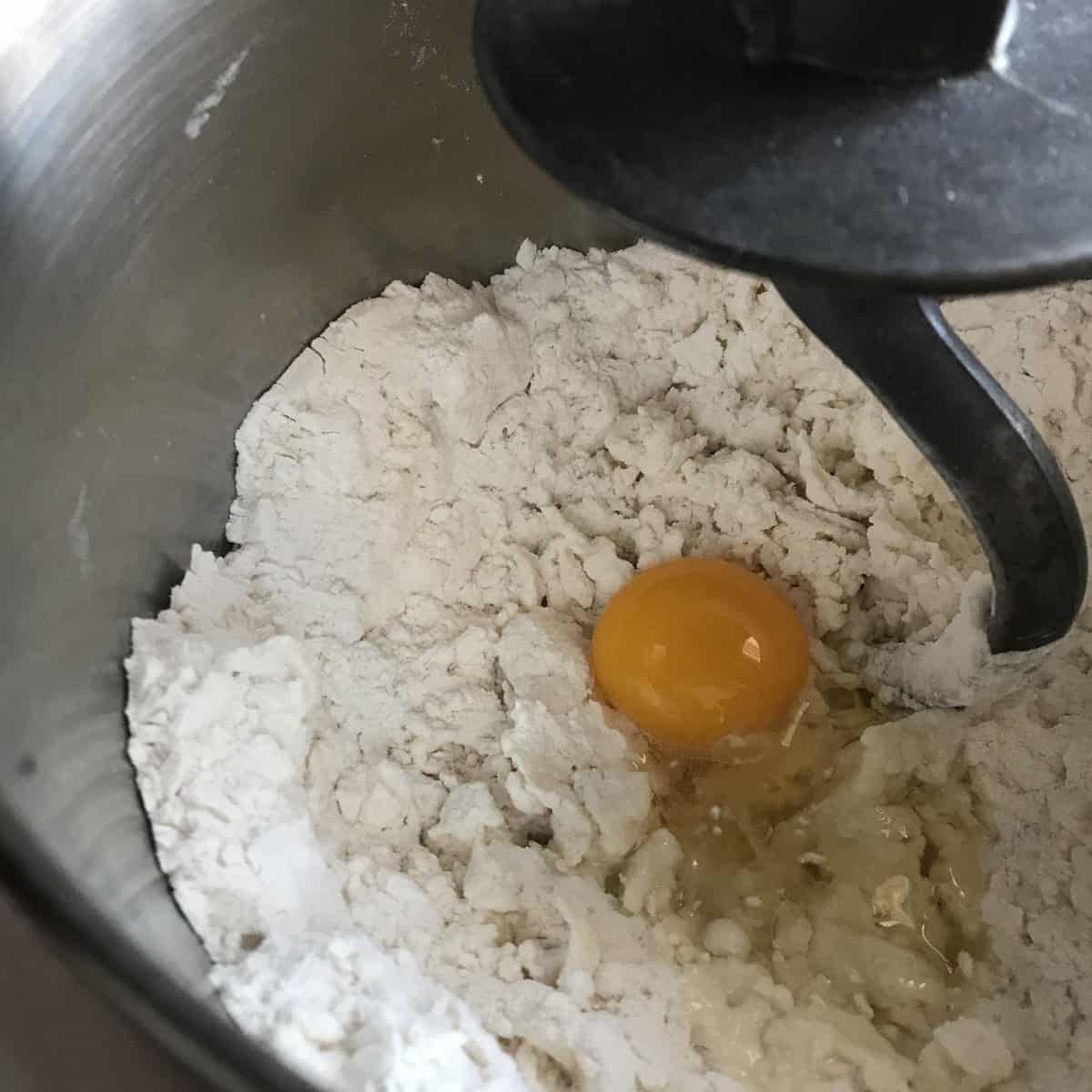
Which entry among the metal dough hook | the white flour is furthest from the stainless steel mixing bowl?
the metal dough hook

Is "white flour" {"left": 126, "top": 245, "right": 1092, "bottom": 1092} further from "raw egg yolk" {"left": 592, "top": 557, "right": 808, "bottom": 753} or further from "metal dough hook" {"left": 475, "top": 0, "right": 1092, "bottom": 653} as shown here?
"metal dough hook" {"left": 475, "top": 0, "right": 1092, "bottom": 653}

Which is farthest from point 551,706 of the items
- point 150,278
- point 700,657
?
point 150,278

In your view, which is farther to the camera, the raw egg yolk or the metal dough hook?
the raw egg yolk

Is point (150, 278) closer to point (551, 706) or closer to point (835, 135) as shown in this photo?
point (551, 706)

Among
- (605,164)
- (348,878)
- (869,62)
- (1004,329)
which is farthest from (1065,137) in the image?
(348,878)

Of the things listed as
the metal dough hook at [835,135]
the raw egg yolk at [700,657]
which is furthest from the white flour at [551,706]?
the metal dough hook at [835,135]

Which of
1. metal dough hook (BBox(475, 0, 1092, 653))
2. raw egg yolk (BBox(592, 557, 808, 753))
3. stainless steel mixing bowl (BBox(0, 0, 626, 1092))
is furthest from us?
raw egg yolk (BBox(592, 557, 808, 753))

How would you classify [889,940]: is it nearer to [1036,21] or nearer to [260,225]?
[1036,21]
